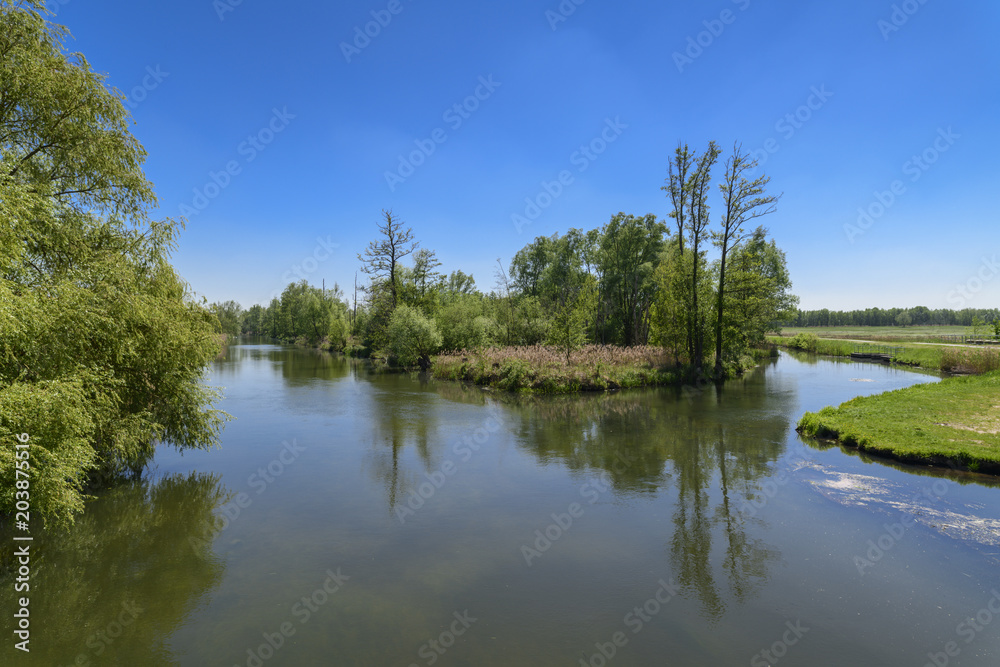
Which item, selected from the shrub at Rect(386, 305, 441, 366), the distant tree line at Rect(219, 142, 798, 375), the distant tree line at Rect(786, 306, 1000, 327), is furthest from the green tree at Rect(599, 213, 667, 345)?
the distant tree line at Rect(786, 306, 1000, 327)

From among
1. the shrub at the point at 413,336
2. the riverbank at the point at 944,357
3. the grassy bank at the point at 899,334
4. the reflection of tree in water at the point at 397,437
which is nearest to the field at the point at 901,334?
the grassy bank at the point at 899,334

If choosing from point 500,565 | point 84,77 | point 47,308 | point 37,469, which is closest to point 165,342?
point 47,308

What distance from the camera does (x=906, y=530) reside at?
8.31 m

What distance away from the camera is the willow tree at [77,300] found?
6773 millimetres

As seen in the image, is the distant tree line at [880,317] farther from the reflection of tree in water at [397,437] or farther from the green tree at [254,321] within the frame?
the green tree at [254,321]

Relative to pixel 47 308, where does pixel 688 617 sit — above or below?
below

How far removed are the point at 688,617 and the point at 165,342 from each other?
35.5 feet

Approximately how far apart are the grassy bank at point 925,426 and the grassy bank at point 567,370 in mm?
11264

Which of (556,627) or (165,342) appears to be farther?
(165,342)

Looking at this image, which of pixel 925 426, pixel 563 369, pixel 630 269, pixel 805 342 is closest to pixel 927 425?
pixel 925 426

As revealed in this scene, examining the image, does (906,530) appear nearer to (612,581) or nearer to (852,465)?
(852,465)

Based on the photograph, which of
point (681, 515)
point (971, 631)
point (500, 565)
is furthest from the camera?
point (681, 515)

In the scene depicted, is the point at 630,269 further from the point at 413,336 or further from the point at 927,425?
the point at 927,425

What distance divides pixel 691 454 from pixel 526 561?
7701mm
